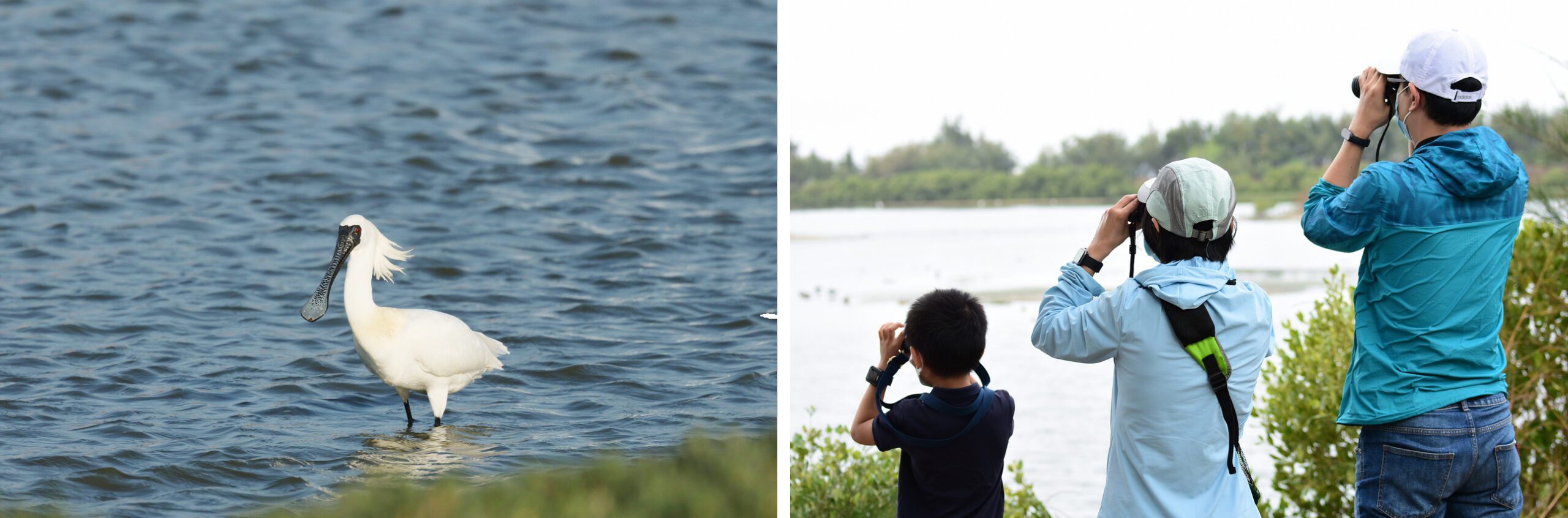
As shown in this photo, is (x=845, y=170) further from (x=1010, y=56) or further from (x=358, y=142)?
(x=358, y=142)

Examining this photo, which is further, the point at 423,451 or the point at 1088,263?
the point at 423,451

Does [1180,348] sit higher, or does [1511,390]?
[1180,348]

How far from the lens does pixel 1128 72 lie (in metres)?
4.37

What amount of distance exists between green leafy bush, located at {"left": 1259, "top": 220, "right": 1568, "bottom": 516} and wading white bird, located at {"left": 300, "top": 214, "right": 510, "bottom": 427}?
84.7 inches

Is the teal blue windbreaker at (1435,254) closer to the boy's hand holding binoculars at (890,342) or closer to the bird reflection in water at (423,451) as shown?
the boy's hand holding binoculars at (890,342)

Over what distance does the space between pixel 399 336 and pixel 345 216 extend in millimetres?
2497

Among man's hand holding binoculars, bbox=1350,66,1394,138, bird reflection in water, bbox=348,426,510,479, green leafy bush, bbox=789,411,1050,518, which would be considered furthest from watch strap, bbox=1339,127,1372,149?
bird reflection in water, bbox=348,426,510,479

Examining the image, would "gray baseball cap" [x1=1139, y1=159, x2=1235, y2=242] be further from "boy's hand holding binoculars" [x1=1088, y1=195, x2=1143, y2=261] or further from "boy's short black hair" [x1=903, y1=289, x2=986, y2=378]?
"boy's short black hair" [x1=903, y1=289, x2=986, y2=378]

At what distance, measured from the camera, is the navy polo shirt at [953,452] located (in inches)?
72.6

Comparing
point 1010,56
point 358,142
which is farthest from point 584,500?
point 358,142

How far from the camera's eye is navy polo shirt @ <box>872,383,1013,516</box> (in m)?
1.84

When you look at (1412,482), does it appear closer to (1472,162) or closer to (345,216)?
(1472,162)

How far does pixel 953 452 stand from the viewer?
6.07 feet

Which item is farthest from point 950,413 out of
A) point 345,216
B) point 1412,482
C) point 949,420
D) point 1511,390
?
point 345,216
